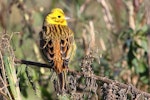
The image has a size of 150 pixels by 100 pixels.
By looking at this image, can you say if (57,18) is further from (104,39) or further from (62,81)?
(104,39)

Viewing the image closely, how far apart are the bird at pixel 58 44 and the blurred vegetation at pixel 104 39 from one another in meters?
0.22

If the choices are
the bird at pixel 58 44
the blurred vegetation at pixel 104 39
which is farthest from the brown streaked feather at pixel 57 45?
the blurred vegetation at pixel 104 39

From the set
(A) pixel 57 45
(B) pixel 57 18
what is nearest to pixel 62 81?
(A) pixel 57 45

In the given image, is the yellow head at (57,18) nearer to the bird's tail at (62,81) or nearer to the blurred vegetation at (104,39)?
the blurred vegetation at (104,39)

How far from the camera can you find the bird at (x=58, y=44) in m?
3.70

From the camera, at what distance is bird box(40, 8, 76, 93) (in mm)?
3704

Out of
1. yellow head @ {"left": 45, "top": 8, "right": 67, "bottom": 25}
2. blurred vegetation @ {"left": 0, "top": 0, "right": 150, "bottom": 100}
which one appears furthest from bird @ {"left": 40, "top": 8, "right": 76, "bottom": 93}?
blurred vegetation @ {"left": 0, "top": 0, "right": 150, "bottom": 100}

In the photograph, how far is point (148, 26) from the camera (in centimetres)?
455

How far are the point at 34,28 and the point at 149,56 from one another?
1.43 metres

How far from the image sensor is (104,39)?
595 centimetres

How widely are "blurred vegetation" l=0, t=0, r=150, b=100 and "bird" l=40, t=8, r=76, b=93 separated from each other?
0.73ft

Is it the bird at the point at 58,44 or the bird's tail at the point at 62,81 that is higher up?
the bird at the point at 58,44

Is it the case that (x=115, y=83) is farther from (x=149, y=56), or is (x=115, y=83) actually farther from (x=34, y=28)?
(x=34, y=28)

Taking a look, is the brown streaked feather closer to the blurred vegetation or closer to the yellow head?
the yellow head
